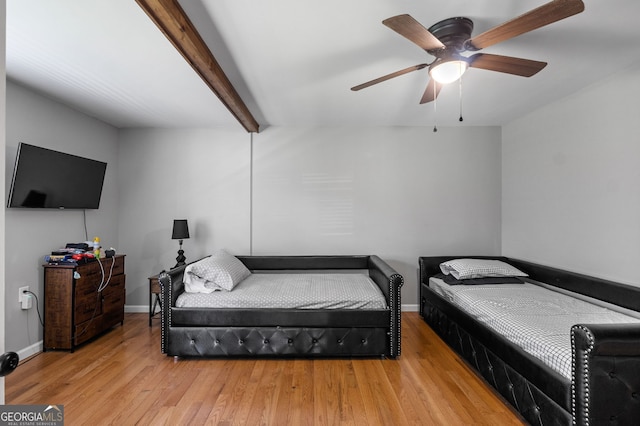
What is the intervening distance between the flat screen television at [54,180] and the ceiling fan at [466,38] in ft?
10.3

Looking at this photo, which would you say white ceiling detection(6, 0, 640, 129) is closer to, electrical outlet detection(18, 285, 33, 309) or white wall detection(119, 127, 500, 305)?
white wall detection(119, 127, 500, 305)

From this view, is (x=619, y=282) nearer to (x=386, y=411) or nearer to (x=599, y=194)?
(x=599, y=194)

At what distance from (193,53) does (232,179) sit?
222cm

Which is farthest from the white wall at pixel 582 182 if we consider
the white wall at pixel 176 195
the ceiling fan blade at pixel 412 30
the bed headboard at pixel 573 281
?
the white wall at pixel 176 195

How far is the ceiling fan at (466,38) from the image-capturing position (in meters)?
1.54

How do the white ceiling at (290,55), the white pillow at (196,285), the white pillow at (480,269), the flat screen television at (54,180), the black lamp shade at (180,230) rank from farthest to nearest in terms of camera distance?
the black lamp shade at (180,230) → the white pillow at (480,269) → the white pillow at (196,285) → the flat screen television at (54,180) → the white ceiling at (290,55)

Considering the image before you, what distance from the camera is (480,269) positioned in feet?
11.4

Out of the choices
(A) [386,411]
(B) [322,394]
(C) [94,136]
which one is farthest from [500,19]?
(C) [94,136]

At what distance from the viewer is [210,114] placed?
3.62 meters

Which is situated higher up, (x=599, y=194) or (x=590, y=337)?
(x=599, y=194)

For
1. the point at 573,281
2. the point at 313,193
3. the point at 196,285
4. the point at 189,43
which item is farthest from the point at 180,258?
the point at 573,281

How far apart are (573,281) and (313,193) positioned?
116 inches

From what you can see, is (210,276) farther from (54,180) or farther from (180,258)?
(54,180)

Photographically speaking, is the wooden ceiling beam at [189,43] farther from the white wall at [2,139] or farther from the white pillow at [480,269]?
the white pillow at [480,269]
